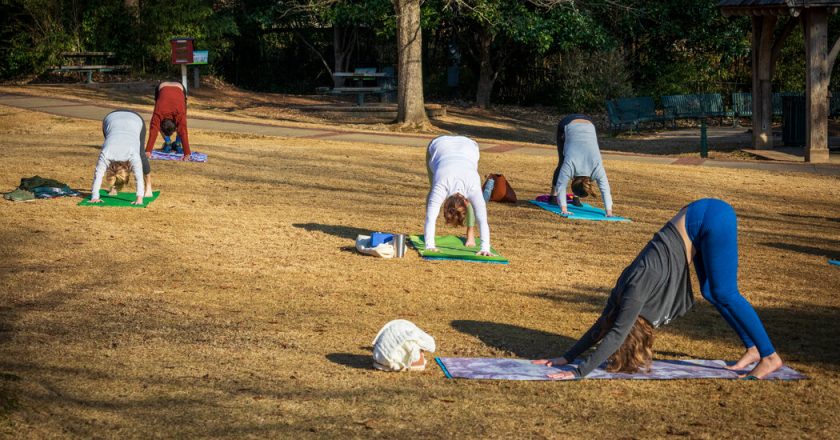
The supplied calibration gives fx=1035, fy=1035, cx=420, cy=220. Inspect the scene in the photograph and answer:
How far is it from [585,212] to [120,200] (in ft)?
20.9

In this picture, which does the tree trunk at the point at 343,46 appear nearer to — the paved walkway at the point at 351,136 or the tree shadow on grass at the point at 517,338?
the paved walkway at the point at 351,136

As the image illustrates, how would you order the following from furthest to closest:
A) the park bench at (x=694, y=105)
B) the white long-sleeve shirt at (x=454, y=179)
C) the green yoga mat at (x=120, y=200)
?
1. the park bench at (x=694, y=105)
2. the green yoga mat at (x=120, y=200)
3. the white long-sleeve shirt at (x=454, y=179)

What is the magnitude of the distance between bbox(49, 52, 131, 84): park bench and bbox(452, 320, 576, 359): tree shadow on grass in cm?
2695

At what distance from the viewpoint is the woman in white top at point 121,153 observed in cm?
1294

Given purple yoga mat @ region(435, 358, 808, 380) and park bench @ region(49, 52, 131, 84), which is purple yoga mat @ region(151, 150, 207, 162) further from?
park bench @ region(49, 52, 131, 84)

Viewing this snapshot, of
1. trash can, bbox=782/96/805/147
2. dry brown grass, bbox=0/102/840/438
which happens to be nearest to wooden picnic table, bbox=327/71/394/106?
trash can, bbox=782/96/805/147

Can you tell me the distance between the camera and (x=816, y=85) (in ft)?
70.1

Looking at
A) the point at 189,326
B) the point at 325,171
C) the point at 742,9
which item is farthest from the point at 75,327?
the point at 742,9

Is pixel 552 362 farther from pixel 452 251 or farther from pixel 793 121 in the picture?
pixel 793 121

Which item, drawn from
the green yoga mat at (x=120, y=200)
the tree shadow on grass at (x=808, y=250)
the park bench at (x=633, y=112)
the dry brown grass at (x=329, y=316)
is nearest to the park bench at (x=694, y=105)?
the park bench at (x=633, y=112)

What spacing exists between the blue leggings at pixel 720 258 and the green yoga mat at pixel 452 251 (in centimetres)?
410

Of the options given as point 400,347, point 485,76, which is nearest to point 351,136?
point 485,76

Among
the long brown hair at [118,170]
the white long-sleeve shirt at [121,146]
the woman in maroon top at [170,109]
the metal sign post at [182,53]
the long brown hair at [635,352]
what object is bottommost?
the long brown hair at [635,352]

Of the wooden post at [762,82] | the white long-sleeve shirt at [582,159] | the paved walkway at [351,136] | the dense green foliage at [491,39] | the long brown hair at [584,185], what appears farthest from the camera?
the dense green foliage at [491,39]
